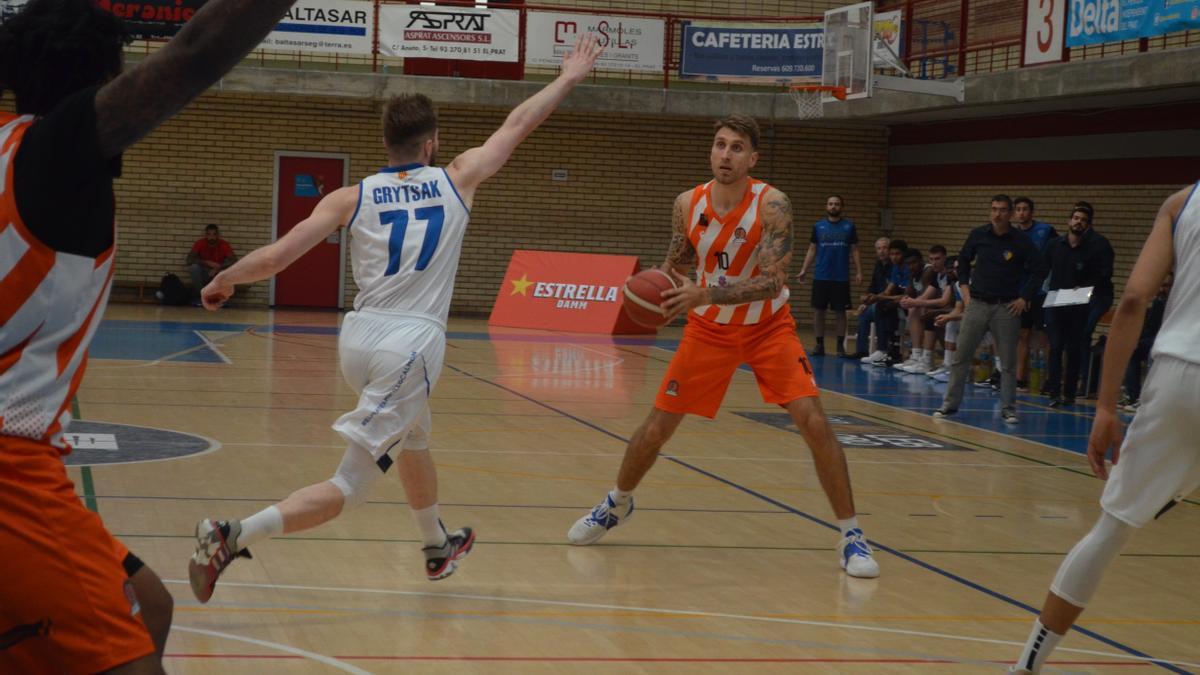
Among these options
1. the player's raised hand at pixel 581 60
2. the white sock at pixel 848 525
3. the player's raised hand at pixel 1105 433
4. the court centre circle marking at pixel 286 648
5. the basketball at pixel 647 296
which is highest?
the player's raised hand at pixel 581 60

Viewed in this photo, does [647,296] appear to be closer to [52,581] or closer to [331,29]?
[52,581]

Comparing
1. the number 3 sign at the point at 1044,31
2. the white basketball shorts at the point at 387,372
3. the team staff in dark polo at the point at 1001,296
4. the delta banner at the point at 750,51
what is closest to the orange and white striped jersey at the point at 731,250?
the white basketball shorts at the point at 387,372

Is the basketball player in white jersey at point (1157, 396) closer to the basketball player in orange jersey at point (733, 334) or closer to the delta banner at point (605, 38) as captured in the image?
the basketball player in orange jersey at point (733, 334)

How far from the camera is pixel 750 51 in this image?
20109mm

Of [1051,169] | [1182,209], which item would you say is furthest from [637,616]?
[1051,169]

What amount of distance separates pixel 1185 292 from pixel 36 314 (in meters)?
2.95

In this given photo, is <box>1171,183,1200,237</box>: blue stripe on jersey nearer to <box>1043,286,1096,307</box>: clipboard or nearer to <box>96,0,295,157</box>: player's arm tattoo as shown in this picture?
<box>96,0,295,157</box>: player's arm tattoo

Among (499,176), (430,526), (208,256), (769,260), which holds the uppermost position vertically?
(499,176)

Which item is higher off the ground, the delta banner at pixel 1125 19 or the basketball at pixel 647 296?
the delta banner at pixel 1125 19

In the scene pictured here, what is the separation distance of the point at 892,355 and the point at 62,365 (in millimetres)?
15907

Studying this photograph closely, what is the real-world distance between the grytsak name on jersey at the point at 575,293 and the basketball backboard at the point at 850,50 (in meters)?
4.98

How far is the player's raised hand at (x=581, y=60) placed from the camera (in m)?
4.98

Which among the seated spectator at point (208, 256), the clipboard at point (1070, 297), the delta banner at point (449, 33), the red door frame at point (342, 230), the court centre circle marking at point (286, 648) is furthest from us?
the red door frame at point (342, 230)

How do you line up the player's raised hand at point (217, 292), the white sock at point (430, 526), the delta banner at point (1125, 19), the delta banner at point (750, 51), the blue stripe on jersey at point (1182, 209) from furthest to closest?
the delta banner at point (750, 51), the delta banner at point (1125, 19), the white sock at point (430, 526), the player's raised hand at point (217, 292), the blue stripe on jersey at point (1182, 209)
